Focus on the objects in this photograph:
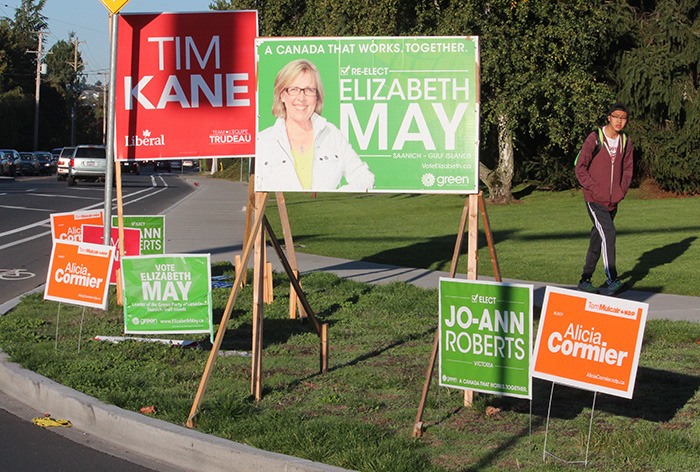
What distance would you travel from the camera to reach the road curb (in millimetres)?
5699

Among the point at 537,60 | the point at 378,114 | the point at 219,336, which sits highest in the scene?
the point at 537,60

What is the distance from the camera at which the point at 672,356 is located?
8578mm

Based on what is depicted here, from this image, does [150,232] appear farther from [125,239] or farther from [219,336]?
[219,336]

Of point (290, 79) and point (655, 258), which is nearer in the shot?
point (290, 79)

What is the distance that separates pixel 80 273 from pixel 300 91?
9.18ft

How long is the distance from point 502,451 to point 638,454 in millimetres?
730

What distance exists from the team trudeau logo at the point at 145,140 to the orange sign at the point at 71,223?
220 centimetres

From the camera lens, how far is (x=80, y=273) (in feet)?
29.3

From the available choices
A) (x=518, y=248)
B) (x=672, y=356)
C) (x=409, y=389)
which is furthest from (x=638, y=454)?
(x=518, y=248)

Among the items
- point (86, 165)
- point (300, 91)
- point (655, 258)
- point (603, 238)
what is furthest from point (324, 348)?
point (86, 165)

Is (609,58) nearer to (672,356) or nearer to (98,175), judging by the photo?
(98,175)

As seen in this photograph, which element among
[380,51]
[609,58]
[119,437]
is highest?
[609,58]

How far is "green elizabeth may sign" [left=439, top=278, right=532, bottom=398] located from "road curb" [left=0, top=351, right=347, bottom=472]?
1315 mm

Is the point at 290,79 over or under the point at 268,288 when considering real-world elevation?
over
